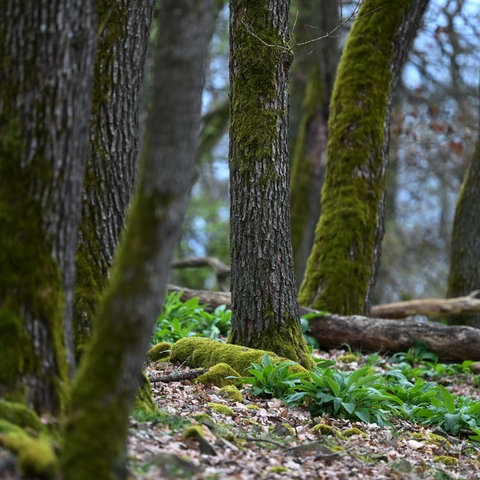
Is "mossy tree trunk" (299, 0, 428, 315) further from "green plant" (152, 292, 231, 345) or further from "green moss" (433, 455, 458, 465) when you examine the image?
"green moss" (433, 455, 458, 465)

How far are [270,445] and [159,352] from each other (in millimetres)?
2772

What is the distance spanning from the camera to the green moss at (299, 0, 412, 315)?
1041 centimetres

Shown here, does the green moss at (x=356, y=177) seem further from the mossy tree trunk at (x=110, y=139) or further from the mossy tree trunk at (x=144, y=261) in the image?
the mossy tree trunk at (x=144, y=261)

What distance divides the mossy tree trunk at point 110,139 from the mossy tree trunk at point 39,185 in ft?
3.56

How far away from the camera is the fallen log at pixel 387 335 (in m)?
9.67

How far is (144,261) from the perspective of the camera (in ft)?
11.5

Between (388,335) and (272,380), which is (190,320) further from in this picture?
(272,380)

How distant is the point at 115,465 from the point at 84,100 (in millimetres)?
1893

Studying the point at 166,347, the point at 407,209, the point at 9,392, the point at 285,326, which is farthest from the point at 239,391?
the point at 407,209

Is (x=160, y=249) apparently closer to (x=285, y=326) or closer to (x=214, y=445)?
(x=214, y=445)

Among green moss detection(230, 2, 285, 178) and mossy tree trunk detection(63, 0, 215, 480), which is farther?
green moss detection(230, 2, 285, 178)

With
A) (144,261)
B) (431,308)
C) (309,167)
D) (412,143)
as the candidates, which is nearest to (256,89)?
(144,261)

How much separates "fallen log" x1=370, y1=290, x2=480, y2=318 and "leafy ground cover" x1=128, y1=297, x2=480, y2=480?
11.4ft

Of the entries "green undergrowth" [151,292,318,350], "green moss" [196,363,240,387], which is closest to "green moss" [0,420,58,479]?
"green moss" [196,363,240,387]
